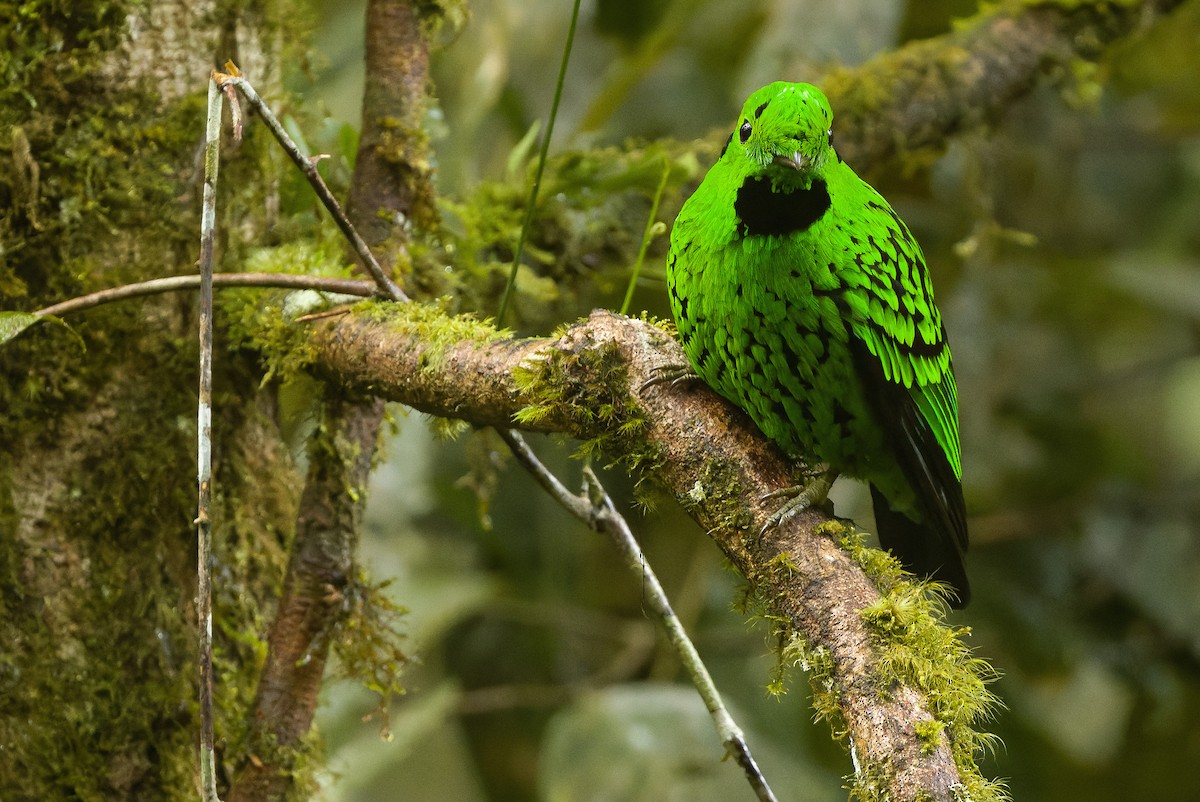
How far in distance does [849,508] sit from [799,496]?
2758 millimetres

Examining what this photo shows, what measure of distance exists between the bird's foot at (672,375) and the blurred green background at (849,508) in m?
1.97

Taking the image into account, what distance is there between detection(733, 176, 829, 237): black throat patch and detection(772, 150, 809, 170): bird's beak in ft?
0.24

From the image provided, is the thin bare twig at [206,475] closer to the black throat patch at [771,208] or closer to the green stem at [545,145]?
the green stem at [545,145]

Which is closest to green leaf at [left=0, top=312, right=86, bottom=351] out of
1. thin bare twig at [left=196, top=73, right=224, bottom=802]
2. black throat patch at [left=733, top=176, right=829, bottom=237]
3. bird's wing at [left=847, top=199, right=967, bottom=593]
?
thin bare twig at [left=196, top=73, right=224, bottom=802]

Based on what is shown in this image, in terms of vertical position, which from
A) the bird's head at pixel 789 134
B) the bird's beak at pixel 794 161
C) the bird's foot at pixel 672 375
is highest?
the bird's head at pixel 789 134

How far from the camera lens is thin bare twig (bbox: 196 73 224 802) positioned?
1.35m

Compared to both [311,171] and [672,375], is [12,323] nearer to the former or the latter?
[311,171]

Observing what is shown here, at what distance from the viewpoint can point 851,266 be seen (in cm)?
185

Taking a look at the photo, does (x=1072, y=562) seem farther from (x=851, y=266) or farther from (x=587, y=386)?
(x=587, y=386)

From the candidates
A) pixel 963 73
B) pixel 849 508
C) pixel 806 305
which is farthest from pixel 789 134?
pixel 849 508

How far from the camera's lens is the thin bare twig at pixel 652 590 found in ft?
4.69

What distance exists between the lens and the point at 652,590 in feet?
5.60

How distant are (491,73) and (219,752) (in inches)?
95.2

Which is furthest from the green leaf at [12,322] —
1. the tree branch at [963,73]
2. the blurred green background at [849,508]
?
the tree branch at [963,73]
